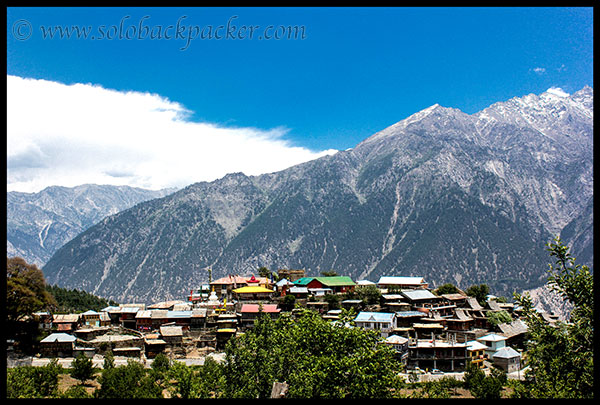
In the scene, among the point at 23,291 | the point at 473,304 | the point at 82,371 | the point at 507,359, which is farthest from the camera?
the point at 473,304

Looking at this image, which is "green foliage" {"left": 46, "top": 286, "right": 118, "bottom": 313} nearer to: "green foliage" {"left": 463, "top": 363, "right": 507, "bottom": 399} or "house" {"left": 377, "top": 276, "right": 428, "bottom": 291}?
"house" {"left": 377, "top": 276, "right": 428, "bottom": 291}

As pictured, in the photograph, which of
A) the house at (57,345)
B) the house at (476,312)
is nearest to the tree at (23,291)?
the house at (57,345)

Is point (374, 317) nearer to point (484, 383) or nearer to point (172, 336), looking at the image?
point (484, 383)

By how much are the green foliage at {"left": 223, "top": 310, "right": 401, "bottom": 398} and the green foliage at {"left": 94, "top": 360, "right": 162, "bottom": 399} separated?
11.8 metres

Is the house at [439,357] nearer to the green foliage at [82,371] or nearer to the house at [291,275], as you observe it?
the green foliage at [82,371]

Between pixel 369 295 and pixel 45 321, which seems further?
pixel 369 295

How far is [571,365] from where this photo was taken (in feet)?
41.3

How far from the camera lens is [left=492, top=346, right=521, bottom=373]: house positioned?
2399 inches

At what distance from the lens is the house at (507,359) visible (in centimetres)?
6094

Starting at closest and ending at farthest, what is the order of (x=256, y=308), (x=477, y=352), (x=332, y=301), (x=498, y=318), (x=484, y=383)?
(x=484, y=383)
(x=477, y=352)
(x=256, y=308)
(x=498, y=318)
(x=332, y=301)

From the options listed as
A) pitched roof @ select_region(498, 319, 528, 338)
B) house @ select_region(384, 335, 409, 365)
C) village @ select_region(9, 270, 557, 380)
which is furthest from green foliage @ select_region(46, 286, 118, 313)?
pitched roof @ select_region(498, 319, 528, 338)

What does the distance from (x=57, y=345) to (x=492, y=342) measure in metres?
61.4

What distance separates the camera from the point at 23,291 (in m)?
55.3

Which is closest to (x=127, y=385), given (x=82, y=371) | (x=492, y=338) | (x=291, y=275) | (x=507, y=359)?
(x=82, y=371)
